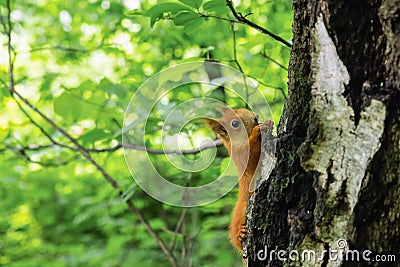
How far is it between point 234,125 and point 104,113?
79 cm

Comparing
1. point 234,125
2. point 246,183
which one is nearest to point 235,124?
point 234,125

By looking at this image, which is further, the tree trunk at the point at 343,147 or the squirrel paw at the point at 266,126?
the squirrel paw at the point at 266,126

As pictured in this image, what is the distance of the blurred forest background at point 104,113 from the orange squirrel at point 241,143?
0.24m

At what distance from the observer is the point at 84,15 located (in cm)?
263

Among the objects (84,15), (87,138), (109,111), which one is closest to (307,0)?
(87,138)

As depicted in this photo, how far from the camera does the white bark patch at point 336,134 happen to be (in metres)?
0.73

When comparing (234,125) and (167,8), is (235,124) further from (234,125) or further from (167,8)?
(167,8)

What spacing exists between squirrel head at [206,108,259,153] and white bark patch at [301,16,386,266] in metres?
0.44

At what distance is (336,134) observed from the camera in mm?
748

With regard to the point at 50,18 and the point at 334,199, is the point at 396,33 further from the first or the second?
the point at 50,18

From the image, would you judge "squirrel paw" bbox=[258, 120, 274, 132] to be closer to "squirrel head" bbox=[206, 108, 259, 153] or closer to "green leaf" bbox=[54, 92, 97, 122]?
"squirrel head" bbox=[206, 108, 259, 153]

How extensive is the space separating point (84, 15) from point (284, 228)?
6.92 feet

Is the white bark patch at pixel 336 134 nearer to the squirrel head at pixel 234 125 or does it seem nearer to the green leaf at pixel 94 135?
the squirrel head at pixel 234 125

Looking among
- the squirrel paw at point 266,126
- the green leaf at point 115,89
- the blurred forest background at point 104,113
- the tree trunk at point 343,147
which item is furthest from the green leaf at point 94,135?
the tree trunk at point 343,147
